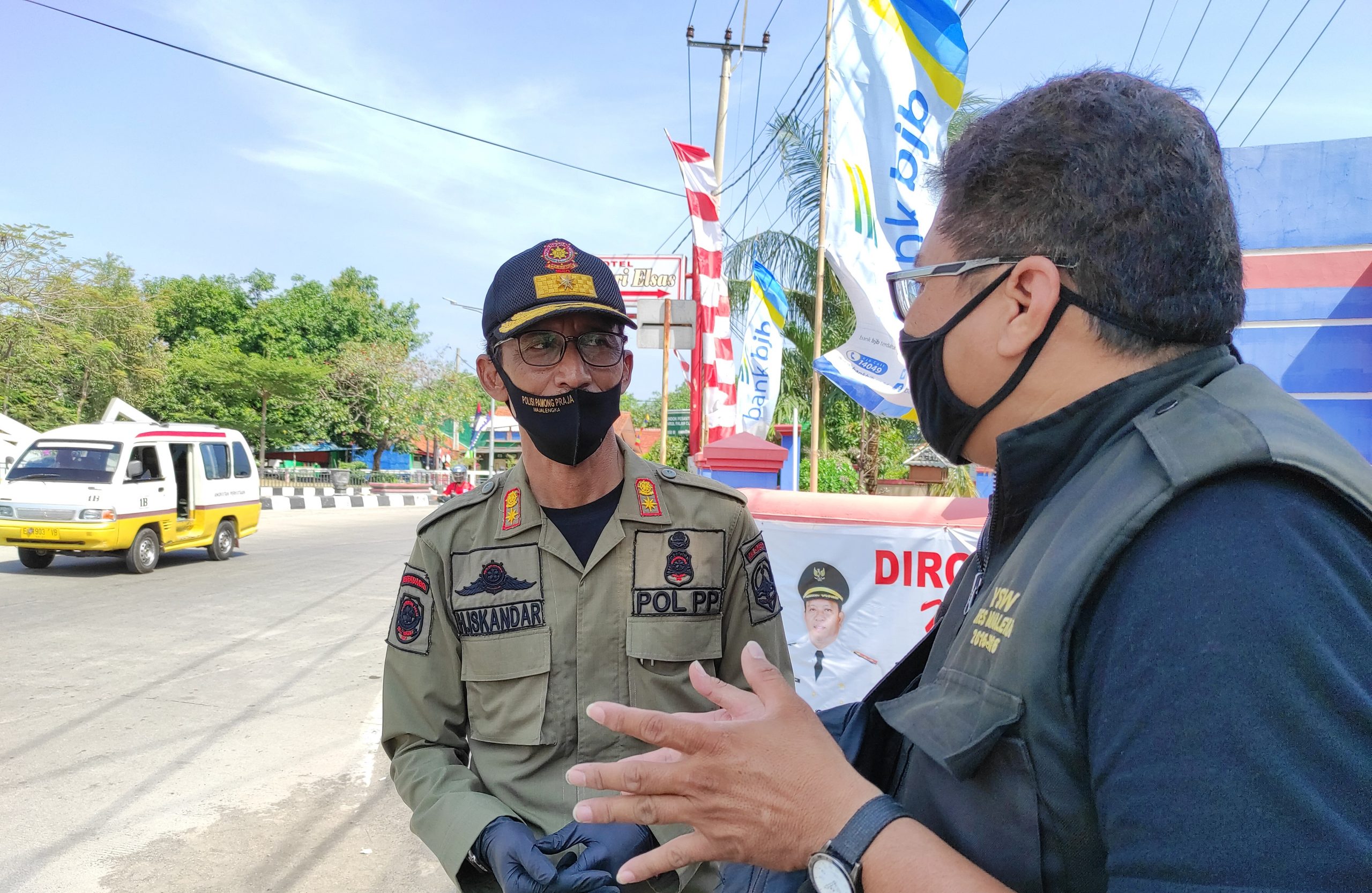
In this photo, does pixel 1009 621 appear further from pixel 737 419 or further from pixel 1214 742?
pixel 737 419

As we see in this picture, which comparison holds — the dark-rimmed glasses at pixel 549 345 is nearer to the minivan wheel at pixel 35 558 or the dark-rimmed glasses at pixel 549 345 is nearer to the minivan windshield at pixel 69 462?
the minivan windshield at pixel 69 462

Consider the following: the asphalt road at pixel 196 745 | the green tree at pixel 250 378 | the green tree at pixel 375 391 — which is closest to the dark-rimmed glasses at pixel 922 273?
the asphalt road at pixel 196 745

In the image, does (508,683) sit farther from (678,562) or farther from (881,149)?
(881,149)

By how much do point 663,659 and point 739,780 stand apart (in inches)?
40.8

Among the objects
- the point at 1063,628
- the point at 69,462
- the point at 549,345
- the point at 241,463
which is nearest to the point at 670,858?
the point at 1063,628

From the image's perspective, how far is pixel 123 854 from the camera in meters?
3.54

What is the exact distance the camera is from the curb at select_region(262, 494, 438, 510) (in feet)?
76.4

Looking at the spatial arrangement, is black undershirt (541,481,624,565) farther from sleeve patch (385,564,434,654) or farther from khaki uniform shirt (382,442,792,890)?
sleeve patch (385,564,434,654)

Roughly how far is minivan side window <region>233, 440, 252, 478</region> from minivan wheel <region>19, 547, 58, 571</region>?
2.49m

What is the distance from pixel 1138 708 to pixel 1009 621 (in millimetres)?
175

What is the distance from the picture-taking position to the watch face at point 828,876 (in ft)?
2.99

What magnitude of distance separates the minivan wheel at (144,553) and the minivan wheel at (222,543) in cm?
99

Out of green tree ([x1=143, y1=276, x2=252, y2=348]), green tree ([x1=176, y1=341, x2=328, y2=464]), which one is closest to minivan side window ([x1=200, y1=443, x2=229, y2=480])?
green tree ([x1=176, y1=341, x2=328, y2=464])

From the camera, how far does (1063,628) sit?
33.4 inches
